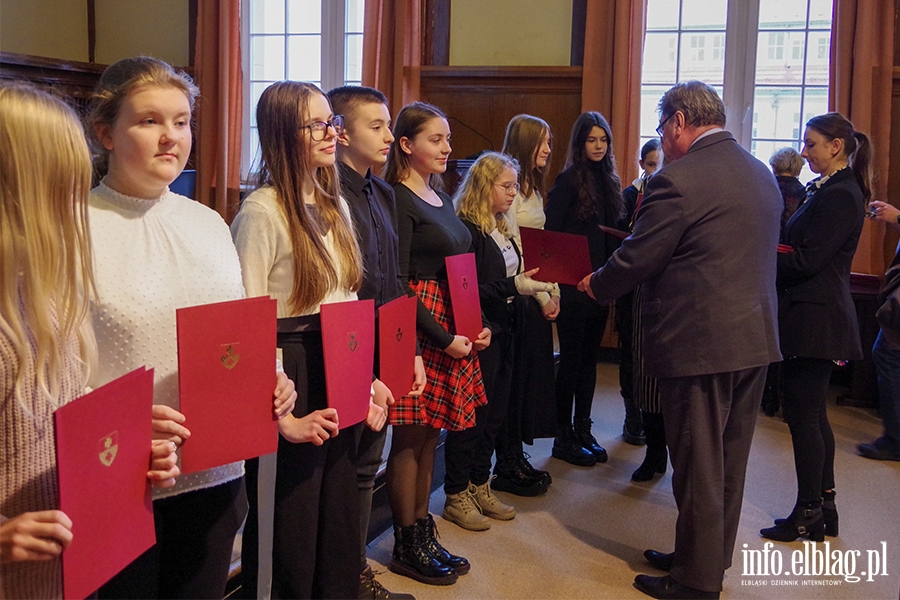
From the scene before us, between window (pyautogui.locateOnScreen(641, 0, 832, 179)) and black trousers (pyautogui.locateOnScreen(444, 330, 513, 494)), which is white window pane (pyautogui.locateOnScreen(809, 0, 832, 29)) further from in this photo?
black trousers (pyautogui.locateOnScreen(444, 330, 513, 494))

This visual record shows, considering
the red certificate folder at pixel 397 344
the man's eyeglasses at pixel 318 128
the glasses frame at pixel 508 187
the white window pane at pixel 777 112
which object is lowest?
the red certificate folder at pixel 397 344

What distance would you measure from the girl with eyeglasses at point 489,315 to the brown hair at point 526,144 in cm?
41

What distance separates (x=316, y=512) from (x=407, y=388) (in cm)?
43

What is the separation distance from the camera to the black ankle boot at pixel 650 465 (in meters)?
3.37

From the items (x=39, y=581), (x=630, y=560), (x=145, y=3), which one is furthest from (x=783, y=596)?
(x=145, y=3)

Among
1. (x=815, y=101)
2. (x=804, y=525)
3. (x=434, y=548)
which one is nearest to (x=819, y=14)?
(x=815, y=101)

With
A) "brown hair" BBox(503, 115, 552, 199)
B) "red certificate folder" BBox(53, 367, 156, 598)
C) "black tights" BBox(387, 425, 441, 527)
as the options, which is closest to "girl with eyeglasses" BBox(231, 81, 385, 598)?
"red certificate folder" BBox(53, 367, 156, 598)

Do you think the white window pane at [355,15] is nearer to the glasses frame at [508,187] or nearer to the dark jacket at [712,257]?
the glasses frame at [508,187]

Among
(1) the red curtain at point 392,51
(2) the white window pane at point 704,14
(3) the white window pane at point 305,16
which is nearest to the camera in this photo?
(2) the white window pane at point 704,14

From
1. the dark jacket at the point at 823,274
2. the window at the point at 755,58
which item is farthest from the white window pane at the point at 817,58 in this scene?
the dark jacket at the point at 823,274

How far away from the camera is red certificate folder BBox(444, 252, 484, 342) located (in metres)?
2.38

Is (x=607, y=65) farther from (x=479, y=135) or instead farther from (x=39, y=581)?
(x=39, y=581)

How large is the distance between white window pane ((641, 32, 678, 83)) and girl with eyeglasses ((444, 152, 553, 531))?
2858mm

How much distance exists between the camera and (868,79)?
4691mm
